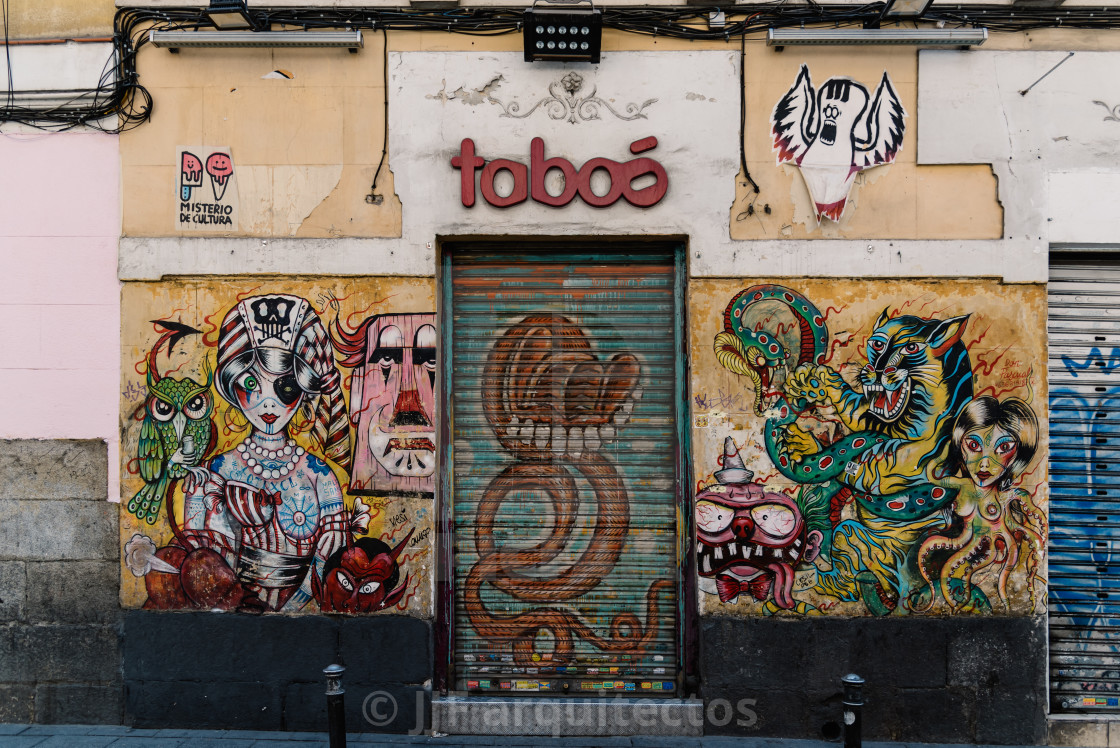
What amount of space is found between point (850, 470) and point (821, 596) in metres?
0.98

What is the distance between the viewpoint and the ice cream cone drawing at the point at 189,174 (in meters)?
6.04

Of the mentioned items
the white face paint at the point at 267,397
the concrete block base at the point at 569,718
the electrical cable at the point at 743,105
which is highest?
the electrical cable at the point at 743,105

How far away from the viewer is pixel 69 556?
6008 millimetres

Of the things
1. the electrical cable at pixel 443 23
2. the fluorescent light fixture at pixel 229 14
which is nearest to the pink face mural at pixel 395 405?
the electrical cable at pixel 443 23

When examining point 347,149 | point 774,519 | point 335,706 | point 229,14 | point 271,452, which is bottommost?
point 335,706

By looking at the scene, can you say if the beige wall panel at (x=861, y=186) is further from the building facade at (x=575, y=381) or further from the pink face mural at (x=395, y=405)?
the pink face mural at (x=395, y=405)

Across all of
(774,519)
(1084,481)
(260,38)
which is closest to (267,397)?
(260,38)

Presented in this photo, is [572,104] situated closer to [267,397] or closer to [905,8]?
[905,8]

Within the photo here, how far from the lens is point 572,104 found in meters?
5.98

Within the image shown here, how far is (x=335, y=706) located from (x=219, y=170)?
13.5 ft

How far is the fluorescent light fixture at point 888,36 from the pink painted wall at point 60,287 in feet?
17.5

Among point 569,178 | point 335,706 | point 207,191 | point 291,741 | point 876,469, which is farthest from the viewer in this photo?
point 207,191

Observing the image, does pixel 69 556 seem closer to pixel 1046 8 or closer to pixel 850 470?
pixel 850 470

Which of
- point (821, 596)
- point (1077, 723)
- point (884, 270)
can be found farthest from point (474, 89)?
point (1077, 723)
